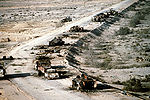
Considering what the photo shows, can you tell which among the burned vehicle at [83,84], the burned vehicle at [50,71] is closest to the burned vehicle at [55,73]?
the burned vehicle at [50,71]

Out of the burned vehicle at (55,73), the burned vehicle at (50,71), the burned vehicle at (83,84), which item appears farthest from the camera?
the burned vehicle at (50,71)

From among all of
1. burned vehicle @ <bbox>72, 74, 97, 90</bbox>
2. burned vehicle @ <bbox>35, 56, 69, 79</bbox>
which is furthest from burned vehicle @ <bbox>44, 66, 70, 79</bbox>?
burned vehicle @ <bbox>72, 74, 97, 90</bbox>

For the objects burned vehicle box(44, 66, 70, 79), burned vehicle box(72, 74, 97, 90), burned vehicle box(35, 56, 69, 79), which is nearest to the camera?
burned vehicle box(72, 74, 97, 90)

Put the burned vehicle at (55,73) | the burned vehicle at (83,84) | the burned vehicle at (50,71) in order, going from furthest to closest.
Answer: the burned vehicle at (50,71) < the burned vehicle at (55,73) < the burned vehicle at (83,84)

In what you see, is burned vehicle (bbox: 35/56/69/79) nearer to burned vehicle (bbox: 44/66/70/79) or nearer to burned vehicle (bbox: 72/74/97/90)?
burned vehicle (bbox: 44/66/70/79)

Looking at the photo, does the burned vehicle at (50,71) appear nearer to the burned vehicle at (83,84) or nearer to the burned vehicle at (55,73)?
the burned vehicle at (55,73)

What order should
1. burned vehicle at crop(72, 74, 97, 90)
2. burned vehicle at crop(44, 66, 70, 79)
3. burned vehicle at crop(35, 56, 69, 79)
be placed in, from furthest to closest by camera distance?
burned vehicle at crop(35, 56, 69, 79) < burned vehicle at crop(44, 66, 70, 79) < burned vehicle at crop(72, 74, 97, 90)

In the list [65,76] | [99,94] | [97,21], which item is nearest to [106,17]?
[97,21]

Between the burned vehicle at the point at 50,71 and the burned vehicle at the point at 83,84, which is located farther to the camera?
the burned vehicle at the point at 50,71

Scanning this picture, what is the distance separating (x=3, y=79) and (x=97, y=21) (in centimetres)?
4709

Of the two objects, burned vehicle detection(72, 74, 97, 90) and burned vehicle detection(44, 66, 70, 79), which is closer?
burned vehicle detection(72, 74, 97, 90)

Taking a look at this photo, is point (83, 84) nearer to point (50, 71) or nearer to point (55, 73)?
point (55, 73)

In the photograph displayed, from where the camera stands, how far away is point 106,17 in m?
76.9

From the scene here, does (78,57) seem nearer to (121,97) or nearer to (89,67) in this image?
(89,67)
